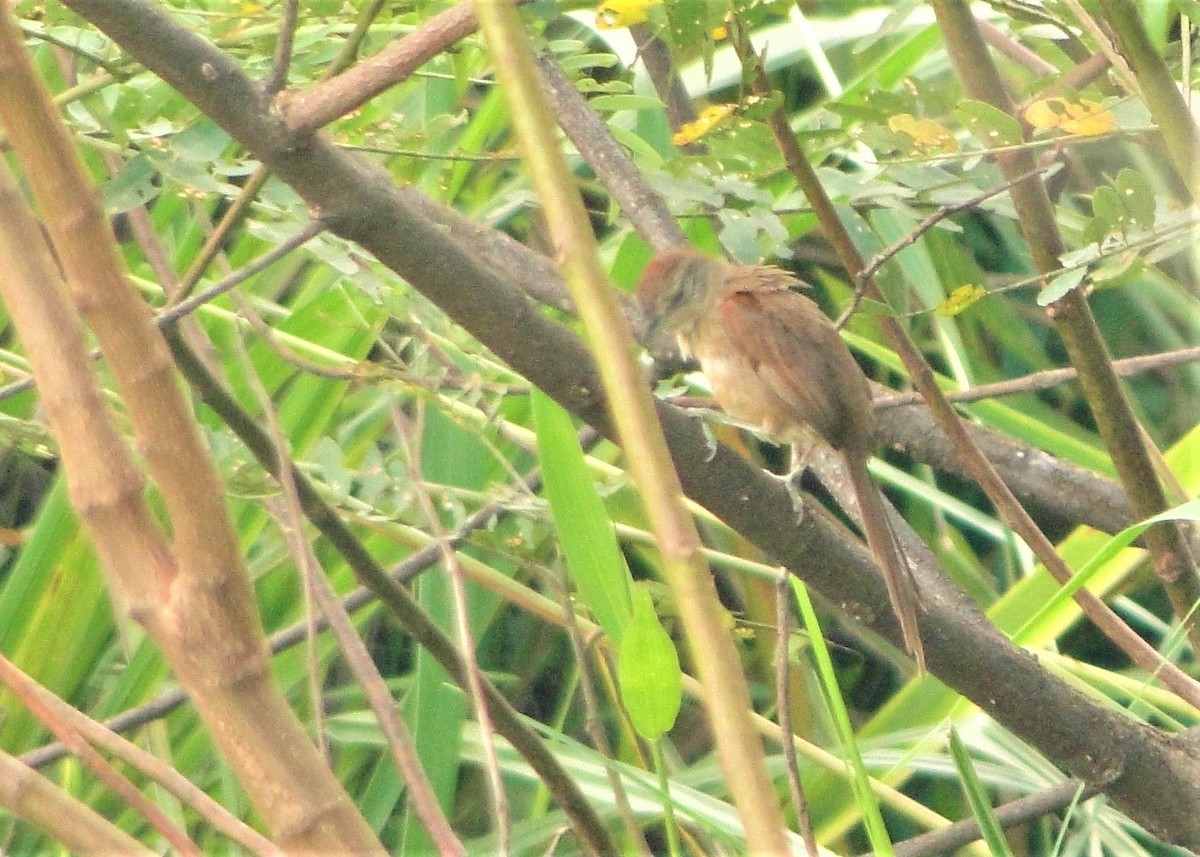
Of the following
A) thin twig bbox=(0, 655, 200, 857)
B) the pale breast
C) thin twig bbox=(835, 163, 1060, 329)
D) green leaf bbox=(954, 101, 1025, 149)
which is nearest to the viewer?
thin twig bbox=(0, 655, 200, 857)

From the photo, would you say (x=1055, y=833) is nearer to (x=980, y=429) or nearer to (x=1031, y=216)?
(x=980, y=429)

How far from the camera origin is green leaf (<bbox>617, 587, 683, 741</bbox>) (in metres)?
0.82

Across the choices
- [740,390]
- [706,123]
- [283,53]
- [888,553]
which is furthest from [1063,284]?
[740,390]

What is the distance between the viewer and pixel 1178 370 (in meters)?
2.98

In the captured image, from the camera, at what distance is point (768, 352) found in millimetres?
2219

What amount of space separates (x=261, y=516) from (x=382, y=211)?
4.19 ft

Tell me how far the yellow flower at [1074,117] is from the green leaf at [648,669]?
661 millimetres

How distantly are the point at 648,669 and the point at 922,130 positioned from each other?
2.57 feet

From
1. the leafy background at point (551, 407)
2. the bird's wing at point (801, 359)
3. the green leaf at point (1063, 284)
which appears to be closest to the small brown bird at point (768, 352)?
the bird's wing at point (801, 359)

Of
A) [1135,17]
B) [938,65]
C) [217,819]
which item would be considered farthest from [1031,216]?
[938,65]

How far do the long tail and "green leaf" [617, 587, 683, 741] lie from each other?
0.63 m

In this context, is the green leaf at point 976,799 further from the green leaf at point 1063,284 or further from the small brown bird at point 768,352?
the small brown bird at point 768,352

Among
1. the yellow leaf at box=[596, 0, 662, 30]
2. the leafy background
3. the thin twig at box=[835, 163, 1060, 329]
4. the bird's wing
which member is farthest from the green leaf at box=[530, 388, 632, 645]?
the bird's wing

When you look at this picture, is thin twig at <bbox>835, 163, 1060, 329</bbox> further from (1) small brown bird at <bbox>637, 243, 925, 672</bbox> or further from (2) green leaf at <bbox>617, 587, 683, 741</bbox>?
(2) green leaf at <bbox>617, 587, 683, 741</bbox>
